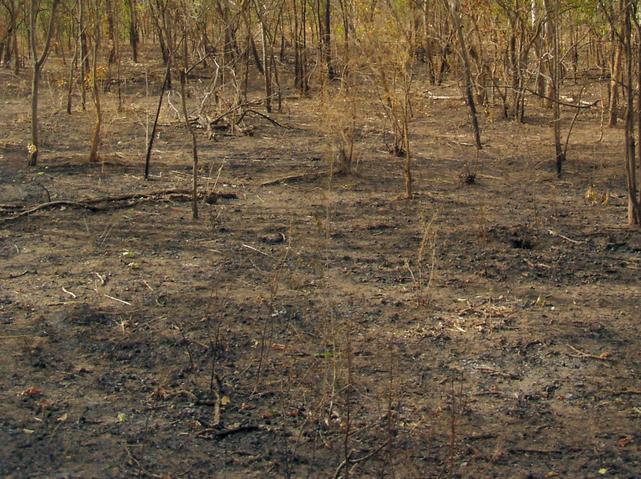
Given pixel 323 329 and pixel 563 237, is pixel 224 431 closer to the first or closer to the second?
pixel 323 329

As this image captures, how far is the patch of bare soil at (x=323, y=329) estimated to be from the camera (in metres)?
3.55

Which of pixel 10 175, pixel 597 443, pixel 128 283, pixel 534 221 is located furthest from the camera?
pixel 10 175

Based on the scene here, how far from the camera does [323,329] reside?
15.0 ft


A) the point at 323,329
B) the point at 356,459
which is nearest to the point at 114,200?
the point at 323,329

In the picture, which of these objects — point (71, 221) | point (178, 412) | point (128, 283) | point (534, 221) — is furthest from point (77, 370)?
point (534, 221)

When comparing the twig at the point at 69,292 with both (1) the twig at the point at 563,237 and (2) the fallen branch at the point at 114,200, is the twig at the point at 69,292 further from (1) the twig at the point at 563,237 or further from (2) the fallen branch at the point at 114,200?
(1) the twig at the point at 563,237

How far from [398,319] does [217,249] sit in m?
1.66

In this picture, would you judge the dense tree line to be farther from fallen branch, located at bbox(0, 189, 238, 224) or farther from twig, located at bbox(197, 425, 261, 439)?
twig, located at bbox(197, 425, 261, 439)

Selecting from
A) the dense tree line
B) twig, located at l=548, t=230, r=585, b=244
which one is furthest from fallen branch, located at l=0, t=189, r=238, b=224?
twig, located at l=548, t=230, r=585, b=244

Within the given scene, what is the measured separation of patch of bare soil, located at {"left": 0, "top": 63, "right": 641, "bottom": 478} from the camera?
11.6 ft

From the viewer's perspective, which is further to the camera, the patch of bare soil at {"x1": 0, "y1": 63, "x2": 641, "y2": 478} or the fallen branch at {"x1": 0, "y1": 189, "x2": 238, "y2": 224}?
the fallen branch at {"x1": 0, "y1": 189, "x2": 238, "y2": 224}

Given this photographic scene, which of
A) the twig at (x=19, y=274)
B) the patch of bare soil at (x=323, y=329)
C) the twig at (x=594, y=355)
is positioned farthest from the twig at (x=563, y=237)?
the twig at (x=19, y=274)

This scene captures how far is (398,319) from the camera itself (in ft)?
15.9

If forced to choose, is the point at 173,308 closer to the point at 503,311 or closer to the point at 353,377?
the point at 353,377
